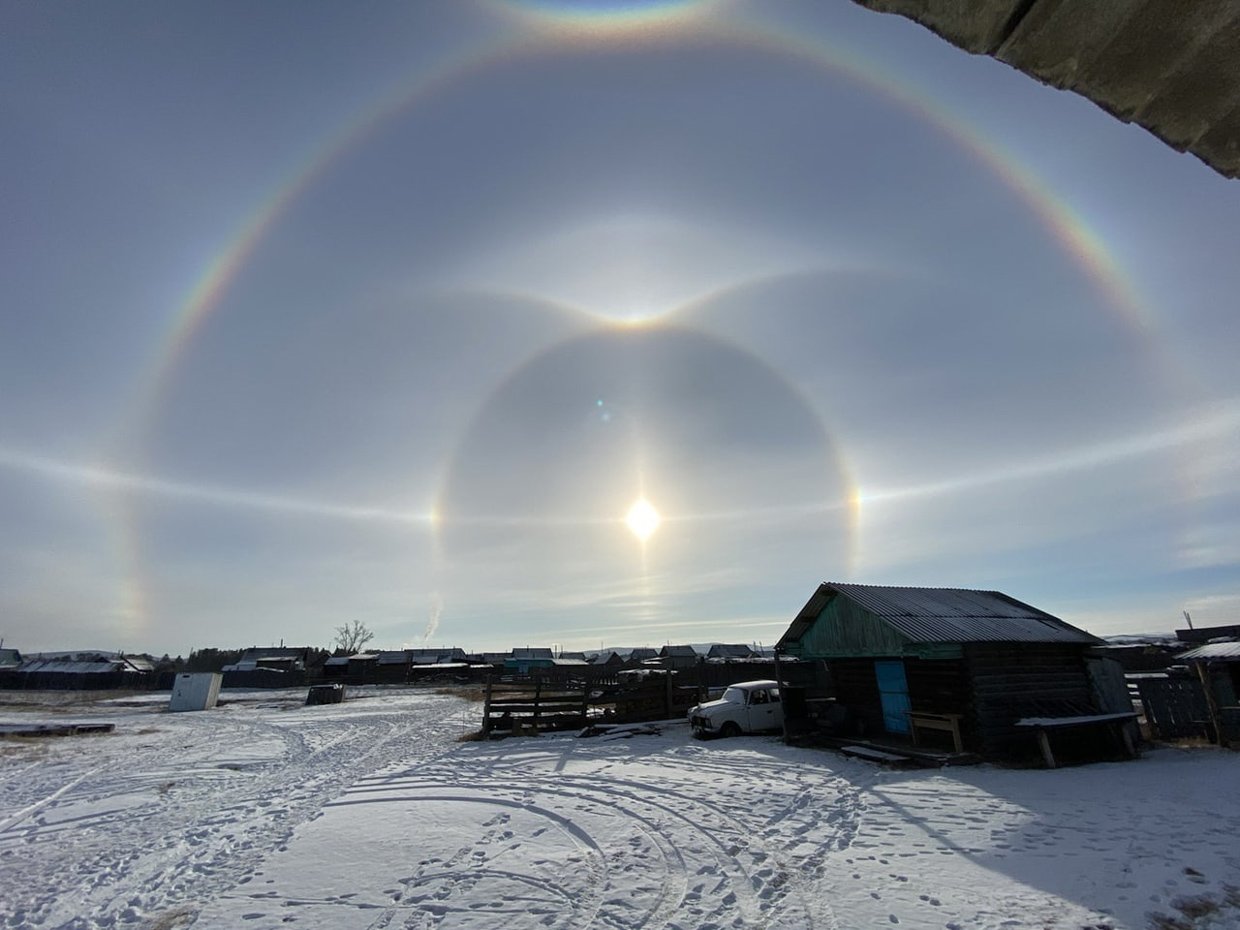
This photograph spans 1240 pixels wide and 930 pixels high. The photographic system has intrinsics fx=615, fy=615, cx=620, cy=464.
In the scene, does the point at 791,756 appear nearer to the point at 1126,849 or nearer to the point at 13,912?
the point at 1126,849

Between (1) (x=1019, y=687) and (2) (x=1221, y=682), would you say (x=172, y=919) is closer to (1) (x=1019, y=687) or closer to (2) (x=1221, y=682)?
(1) (x=1019, y=687)

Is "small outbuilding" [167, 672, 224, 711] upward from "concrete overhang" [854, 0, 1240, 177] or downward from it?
downward

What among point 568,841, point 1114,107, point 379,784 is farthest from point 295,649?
point 1114,107

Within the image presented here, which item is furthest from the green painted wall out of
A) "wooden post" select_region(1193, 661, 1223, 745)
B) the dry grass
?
the dry grass

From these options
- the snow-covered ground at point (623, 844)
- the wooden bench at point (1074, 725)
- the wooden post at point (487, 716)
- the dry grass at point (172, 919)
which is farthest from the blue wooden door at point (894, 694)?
the dry grass at point (172, 919)

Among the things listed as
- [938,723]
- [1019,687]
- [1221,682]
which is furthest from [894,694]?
[1221,682]

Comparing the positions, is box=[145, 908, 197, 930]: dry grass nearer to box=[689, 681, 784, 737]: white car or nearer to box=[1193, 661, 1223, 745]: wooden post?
box=[689, 681, 784, 737]: white car

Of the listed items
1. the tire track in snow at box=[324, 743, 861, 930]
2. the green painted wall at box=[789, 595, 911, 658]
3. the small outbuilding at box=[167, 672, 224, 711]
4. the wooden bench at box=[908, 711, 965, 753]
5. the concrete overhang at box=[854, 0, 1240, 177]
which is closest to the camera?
the concrete overhang at box=[854, 0, 1240, 177]
